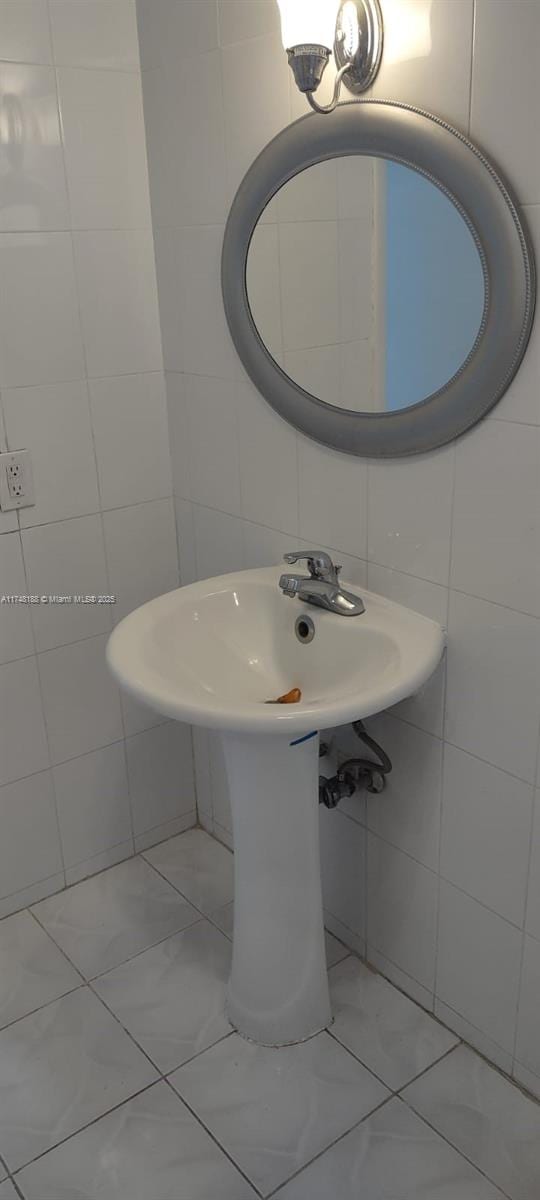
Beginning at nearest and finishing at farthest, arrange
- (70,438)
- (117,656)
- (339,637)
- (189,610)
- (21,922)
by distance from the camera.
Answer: (117,656), (339,637), (189,610), (70,438), (21,922)

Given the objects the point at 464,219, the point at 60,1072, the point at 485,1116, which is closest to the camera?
the point at 464,219

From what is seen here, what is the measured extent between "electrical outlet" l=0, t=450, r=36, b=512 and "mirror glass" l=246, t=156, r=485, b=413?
21.7 inches

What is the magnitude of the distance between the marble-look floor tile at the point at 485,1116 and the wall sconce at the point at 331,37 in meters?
1.63

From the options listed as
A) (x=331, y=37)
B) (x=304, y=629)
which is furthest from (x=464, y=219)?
(x=304, y=629)

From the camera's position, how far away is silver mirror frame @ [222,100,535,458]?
119 centimetres

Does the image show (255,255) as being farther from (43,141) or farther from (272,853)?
(272,853)

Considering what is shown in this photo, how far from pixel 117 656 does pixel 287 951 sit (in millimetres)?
657

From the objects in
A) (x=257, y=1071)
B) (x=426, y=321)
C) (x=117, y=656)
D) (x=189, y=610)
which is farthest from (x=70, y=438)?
(x=257, y=1071)

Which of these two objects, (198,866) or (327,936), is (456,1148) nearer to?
(327,936)

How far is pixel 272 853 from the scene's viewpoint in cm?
157

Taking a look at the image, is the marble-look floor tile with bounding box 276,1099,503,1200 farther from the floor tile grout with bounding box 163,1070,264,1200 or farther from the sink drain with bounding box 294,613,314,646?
the sink drain with bounding box 294,613,314,646

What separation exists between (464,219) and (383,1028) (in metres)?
1.42

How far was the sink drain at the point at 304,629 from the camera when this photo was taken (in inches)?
62.3

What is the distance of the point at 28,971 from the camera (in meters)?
1.90
